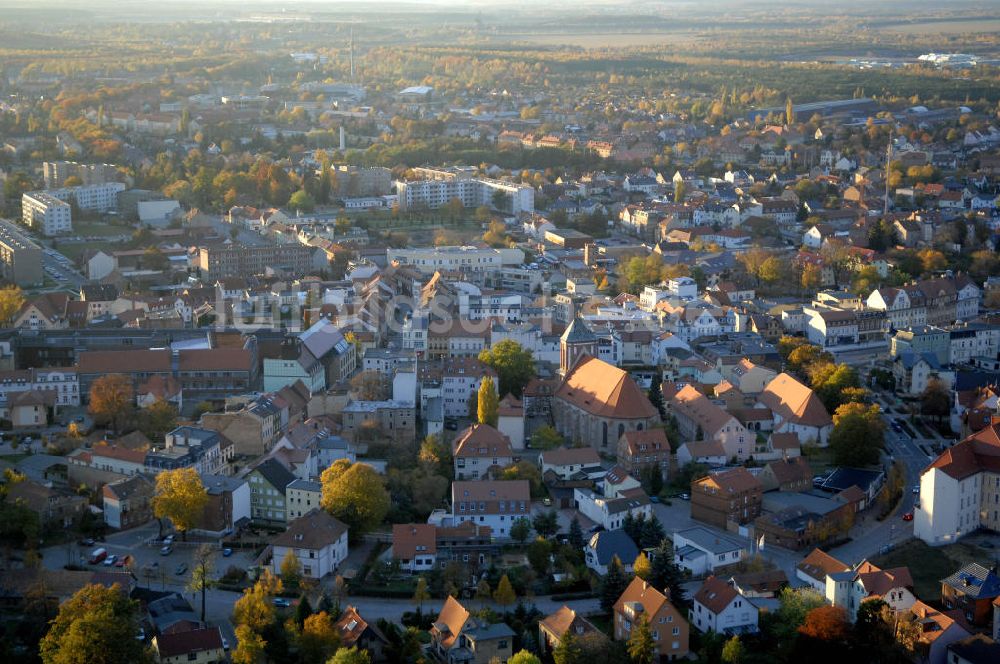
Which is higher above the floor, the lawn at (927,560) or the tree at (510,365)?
the tree at (510,365)

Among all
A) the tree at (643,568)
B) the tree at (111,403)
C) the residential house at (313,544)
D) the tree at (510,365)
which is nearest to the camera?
the tree at (643,568)

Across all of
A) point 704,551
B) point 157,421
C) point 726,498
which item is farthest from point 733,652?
point 157,421

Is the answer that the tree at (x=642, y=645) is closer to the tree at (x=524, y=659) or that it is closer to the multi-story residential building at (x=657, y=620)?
the multi-story residential building at (x=657, y=620)

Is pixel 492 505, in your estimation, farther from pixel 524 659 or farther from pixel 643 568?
pixel 524 659

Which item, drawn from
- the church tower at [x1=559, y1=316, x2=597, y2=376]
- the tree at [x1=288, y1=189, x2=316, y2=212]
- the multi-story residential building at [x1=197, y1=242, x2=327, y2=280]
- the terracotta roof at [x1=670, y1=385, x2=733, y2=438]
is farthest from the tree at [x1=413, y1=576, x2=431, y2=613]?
the tree at [x1=288, y1=189, x2=316, y2=212]

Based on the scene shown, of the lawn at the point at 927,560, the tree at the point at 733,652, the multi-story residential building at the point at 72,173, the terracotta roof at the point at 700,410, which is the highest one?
the multi-story residential building at the point at 72,173

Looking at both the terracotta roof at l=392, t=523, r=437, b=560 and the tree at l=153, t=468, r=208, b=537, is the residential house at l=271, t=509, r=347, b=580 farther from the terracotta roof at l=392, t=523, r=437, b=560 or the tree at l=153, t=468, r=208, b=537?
the tree at l=153, t=468, r=208, b=537

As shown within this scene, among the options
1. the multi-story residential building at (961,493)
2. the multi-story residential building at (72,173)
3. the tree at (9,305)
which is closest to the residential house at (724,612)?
the multi-story residential building at (961,493)
